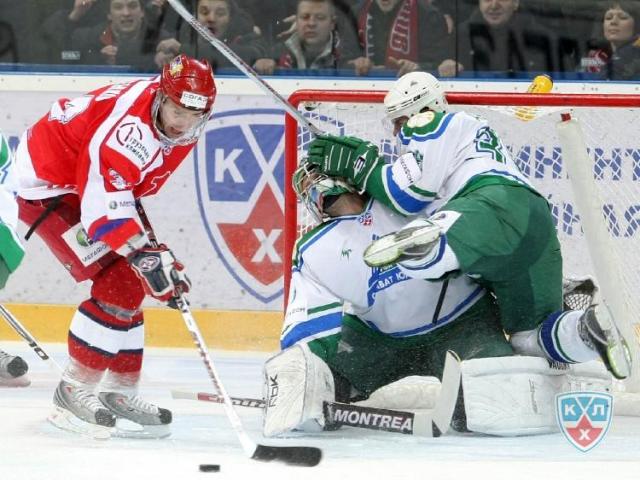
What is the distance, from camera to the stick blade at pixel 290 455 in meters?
2.83

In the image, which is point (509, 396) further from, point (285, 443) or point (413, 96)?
point (413, 96)

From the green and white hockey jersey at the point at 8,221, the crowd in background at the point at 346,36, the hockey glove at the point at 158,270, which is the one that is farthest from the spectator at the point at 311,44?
the green and white hockey jersey at the point at 8,221

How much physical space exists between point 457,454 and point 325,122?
141 centimetres

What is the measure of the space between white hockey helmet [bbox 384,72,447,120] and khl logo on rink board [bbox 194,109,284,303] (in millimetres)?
→ 1413

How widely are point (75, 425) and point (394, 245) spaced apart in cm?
86

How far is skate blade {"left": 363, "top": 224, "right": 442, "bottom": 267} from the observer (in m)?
3.05

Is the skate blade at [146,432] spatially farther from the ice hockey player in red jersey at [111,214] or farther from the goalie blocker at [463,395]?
the goalie blocker at [463,395]

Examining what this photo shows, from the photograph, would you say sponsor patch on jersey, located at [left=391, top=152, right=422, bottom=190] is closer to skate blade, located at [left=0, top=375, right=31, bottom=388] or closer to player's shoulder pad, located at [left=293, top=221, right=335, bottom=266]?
player's shoulder pad, located at [left=293, top=221, right=335, bottom=266]

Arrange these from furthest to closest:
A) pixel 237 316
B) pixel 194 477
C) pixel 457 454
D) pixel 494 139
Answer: pixel 237 316
pixel 494 139
pixel 457 454
pixel 194 477

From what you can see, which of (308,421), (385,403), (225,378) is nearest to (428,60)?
(225,378)

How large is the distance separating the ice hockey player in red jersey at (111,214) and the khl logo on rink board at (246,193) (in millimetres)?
1420

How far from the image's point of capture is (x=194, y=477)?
267 cm

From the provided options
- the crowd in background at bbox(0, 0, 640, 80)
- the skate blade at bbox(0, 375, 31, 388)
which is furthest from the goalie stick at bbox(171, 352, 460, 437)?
the crowd in background at bbox(0, 0, 640, 80)

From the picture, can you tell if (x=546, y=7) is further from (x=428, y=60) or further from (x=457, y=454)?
(x=457, y=454)
